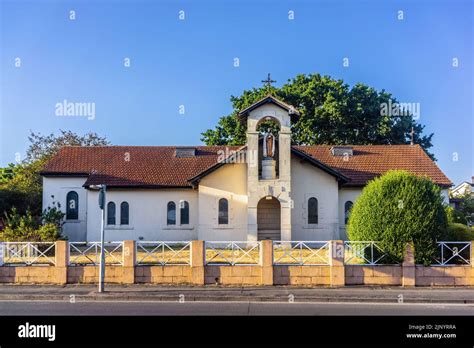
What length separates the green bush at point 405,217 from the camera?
1520 centimetres

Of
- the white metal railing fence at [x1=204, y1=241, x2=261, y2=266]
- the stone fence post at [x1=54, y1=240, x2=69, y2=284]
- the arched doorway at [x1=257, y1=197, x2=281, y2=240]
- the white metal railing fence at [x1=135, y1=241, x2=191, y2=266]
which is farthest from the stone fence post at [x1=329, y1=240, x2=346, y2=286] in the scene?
the arched doorway at [x1=257, y1=197, x2=281, y2=240]

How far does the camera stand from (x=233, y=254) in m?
17.0

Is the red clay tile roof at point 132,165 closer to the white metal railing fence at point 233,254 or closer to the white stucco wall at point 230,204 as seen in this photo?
the white stucco wall at point 230,204

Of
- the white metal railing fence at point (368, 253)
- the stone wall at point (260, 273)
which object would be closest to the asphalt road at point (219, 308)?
the stone wall at point (260, 273)

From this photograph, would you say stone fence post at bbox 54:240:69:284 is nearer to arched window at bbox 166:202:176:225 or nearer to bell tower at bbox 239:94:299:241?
bell tower at bbox 239:94:299:241

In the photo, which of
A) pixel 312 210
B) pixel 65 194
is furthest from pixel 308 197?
pixel 65 194

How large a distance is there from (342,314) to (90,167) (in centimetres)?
2297

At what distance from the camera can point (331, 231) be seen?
87.5ft

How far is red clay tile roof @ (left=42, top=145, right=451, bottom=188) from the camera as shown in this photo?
1121 inches

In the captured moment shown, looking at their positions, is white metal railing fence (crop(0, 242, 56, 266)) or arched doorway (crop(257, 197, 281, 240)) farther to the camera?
arched doorway (crop(257, 197, 281, 240))

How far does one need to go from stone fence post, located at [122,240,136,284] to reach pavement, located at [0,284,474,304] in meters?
0.40

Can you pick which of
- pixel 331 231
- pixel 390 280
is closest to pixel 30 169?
pixel 331 231
